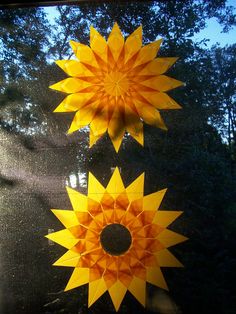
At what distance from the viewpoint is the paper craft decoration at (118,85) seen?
4.32 feet

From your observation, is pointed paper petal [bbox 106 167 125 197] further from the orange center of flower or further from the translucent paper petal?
the translucent paper petal

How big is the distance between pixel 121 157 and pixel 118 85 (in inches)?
12.0

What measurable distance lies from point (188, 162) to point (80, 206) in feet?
1.58

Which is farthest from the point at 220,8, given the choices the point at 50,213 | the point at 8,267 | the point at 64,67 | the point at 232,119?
the point at 8,267

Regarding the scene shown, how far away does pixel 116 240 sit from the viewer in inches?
49.9

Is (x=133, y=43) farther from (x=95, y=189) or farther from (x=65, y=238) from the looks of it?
(x=65, y=238)

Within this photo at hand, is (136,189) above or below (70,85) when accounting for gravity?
below

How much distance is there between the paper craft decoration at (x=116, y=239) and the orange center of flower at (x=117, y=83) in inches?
13.2

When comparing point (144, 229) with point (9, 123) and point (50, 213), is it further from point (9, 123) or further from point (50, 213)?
point (9, 123)

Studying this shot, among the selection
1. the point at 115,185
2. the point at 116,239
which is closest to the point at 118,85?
the point at 115,185

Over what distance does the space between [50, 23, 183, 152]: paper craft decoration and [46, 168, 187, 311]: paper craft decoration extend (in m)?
0.22

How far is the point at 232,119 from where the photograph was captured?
1.30 meters

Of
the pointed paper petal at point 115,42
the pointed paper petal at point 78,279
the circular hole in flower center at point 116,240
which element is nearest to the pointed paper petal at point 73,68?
the pointed paper petal at point 115,42

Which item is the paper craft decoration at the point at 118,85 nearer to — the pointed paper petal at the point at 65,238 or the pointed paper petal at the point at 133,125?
the pointed paper petal at the point at 133,125
